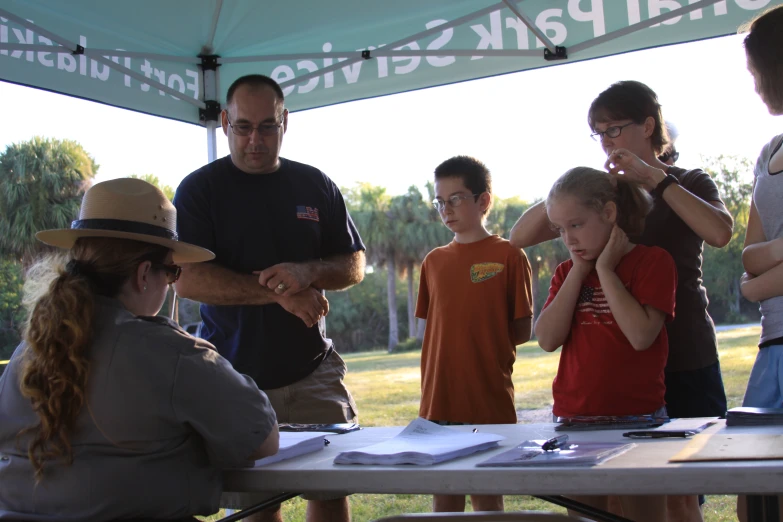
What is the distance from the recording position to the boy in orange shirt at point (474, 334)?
2.92 metres

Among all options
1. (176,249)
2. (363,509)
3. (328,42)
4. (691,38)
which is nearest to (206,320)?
(176,249)

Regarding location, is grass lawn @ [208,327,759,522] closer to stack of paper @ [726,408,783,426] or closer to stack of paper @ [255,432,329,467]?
stack of paper @ [726,408,783,426]

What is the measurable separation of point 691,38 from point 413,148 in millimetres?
26321

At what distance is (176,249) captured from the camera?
1.83 meters

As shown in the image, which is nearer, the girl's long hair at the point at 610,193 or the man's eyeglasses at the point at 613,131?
the girl's long hair at the point at 610,193

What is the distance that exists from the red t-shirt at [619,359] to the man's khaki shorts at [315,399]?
2.92ft

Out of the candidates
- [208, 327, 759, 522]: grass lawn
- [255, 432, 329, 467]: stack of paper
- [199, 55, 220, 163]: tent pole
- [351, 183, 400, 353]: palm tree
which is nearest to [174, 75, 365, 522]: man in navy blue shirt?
[255, 432, 329, 467]: stack of paper

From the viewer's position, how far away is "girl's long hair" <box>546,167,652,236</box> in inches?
88.9

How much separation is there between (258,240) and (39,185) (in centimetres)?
1470

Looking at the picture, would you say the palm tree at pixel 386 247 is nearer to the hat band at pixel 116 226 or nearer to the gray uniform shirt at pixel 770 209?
the gray uniform shirt at pixel 770 209

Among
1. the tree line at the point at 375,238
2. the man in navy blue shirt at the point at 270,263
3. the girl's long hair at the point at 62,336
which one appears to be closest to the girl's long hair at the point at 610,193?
the man in navy blue shirt at the point at 270,263

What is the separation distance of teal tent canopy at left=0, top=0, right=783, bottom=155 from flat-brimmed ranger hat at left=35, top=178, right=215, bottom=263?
6.51 ft

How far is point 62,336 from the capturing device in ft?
4.96

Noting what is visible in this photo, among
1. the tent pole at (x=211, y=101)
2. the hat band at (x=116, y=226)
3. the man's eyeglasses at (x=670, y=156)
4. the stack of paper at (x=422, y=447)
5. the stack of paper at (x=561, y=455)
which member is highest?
the tent pole at (x=211, y=101)
